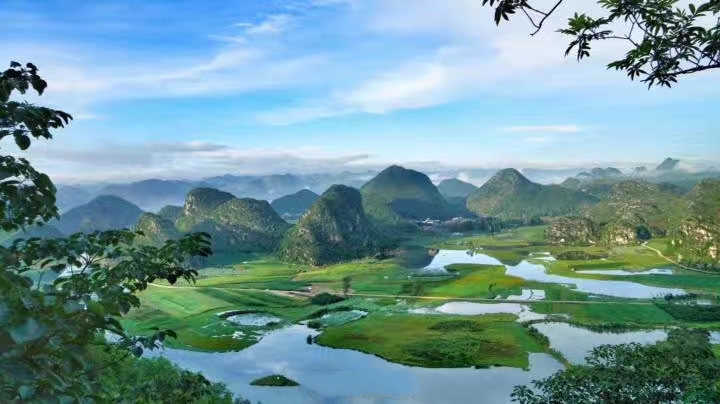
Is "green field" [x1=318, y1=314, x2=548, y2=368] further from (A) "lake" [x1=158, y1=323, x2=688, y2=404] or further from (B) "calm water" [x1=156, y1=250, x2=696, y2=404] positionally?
(B) "calm water" [x1=156, y1=250, x2=696, y2=404]

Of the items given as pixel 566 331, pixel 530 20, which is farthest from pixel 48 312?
pixel 566 331

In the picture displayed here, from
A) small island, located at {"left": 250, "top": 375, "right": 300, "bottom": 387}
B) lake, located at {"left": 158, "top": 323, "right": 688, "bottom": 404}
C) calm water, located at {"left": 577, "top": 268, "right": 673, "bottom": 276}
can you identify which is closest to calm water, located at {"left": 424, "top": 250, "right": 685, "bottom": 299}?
calm water, located at {"left": 577, "top": 268, "right": 673, "bottom": 276}

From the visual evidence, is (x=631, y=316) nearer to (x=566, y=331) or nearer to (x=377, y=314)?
(x=566, y=331)

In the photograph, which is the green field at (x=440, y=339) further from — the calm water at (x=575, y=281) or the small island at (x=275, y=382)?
the calm water at (x=575, y=281)

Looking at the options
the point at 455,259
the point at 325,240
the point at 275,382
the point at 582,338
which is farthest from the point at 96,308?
the point at 325,240

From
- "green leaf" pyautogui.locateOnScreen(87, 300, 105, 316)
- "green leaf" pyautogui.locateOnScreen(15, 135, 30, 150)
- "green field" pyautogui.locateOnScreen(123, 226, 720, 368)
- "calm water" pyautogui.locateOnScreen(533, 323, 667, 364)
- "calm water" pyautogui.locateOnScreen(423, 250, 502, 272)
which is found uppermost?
"green leaf" pyautogui.locateOnScreen(15, 135, 30, 150)
